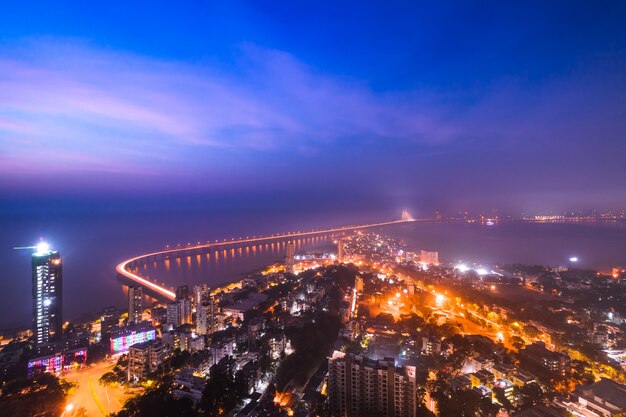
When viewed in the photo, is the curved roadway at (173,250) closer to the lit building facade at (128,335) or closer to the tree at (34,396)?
the lit building facade at (128,335)

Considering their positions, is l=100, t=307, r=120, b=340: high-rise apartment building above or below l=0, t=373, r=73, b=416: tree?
below

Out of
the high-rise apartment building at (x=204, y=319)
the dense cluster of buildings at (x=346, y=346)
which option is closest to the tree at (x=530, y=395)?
the dense cluster of buildings at (x=346, y=346)

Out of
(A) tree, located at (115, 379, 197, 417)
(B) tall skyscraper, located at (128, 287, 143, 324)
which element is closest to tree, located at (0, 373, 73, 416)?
(A) tree, located at (115, 379, 197, 417)

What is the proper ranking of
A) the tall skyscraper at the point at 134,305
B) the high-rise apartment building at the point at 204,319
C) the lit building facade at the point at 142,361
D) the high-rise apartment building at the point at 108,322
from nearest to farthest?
the lit building facade at the point at 142,361, the high-rise apartment building at the point at 108,322, the high-rise apartment building at the point at 204,319, the tall skyscraper at the point at 134,305

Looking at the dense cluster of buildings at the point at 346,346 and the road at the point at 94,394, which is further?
the road at the point at 94,394

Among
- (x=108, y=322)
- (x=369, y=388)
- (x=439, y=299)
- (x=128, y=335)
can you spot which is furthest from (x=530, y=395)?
(x=108, y=322)

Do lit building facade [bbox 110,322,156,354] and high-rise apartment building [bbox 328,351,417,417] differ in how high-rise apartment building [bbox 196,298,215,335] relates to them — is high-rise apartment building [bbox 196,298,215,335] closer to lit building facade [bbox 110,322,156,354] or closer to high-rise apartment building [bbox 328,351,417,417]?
lit building facade [bbox 110,322,156,354]
